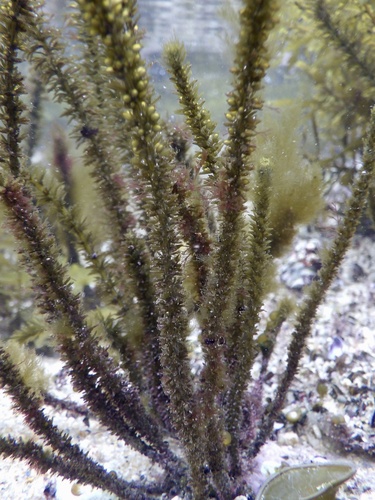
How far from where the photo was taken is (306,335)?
2.55m

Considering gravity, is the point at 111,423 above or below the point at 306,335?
below

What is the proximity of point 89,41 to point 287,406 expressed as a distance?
353cm

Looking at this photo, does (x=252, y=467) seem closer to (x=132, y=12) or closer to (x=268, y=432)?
(x=268, y=432)

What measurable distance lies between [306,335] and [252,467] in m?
1.11

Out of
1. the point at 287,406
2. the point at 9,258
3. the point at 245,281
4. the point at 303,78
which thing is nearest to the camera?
the point at 245,281

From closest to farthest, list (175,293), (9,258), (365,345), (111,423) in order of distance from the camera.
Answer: (175,293) → (111,423) → (365,345) → (9,258)

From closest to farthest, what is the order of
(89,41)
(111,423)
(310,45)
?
(111,423) → (89,41) → (310,45)

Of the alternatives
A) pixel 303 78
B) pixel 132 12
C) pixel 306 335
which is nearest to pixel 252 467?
pixel 306 335

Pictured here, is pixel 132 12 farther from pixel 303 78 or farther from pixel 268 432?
pixel 303 78

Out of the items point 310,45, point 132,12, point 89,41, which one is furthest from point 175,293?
point 310,45

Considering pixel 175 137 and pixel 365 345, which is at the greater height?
pixel 175 137

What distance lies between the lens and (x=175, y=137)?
2.75 metres

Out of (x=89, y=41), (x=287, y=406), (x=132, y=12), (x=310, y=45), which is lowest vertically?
(x=287, y=406)

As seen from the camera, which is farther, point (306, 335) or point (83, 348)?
point (306, 335)
